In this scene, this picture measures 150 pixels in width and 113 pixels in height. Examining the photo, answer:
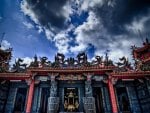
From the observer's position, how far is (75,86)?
1435 centimetres

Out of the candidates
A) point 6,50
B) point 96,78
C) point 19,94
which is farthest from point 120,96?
point 6,50

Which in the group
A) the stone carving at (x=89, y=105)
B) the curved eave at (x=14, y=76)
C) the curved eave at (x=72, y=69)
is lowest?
the stone carving at (x=89, y=105)

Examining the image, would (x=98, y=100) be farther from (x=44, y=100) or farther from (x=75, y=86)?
(x=44, y=100)

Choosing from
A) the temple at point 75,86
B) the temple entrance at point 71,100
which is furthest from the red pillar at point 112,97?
the temple entrance at point 71,100

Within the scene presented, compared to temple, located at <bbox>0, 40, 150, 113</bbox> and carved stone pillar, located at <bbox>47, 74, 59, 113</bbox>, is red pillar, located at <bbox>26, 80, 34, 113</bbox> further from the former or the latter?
carved stone pillar, located at <bbox>47, 74, 59, 113</bbox>

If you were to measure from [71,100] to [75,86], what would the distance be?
4.38 ft

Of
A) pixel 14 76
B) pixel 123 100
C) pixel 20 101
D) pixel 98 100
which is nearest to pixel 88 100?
pixel 98 100

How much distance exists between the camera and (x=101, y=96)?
1438cm

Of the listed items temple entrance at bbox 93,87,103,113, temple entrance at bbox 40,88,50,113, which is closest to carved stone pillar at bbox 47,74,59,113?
temple entrance at bbox 40,88,50,113

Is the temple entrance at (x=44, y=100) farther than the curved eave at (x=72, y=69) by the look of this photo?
Yes

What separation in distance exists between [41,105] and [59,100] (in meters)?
1.89

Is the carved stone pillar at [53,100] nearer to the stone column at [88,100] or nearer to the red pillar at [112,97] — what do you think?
the stone column at [88,100]

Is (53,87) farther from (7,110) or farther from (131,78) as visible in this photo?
(131,78)

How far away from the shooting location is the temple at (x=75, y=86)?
13148mm
